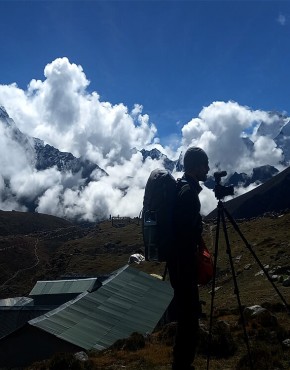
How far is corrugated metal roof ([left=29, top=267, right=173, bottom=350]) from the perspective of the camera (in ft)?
86.4

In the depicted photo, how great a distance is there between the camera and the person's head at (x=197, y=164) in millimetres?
8828

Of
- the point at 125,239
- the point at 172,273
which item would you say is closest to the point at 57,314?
the point at 172,273

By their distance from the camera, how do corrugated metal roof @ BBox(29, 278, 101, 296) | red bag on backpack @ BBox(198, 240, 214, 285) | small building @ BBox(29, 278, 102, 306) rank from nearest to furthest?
red bag on backpack @ BBox(198, 240, 214, 285) → corrugated metal roof @ BBox(29, 278, 101, 296) → small building @ BBox(29, 278, 102, 306)

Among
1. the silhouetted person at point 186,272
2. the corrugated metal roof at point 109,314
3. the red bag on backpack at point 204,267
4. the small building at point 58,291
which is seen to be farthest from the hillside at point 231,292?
the small building at point 58,291

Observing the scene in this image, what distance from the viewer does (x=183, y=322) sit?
321 inches

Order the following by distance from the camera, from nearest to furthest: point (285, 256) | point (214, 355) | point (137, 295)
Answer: point (214, 355) < point (137, 295) < point (285, 256)

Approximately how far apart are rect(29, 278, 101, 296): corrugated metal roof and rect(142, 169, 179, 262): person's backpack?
144 ft

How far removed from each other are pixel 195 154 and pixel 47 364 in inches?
347

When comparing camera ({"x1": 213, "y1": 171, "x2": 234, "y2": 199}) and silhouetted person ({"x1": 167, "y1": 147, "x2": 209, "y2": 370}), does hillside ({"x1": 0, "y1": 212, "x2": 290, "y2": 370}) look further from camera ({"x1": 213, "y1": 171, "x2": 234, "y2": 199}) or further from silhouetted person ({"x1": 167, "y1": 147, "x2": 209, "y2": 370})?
camera ({"x1": 213, "y1": 171, "x2": 234, "y2": 199})

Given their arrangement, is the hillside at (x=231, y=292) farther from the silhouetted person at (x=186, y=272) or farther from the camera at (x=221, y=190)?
the camera at (x=221, y=190)

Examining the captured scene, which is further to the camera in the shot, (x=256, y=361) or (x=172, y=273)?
(x=256, y=361)

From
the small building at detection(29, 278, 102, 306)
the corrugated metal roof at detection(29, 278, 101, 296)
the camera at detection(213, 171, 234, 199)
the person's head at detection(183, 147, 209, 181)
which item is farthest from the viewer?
the small building at detection(29, 278, 102, 306)

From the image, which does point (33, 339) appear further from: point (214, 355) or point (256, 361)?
point (256, 361)

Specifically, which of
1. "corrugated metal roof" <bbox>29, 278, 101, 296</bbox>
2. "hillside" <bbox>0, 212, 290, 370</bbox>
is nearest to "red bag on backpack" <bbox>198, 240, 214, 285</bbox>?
"hillside" <bbox>0, 212, 290, 370</bbox>
